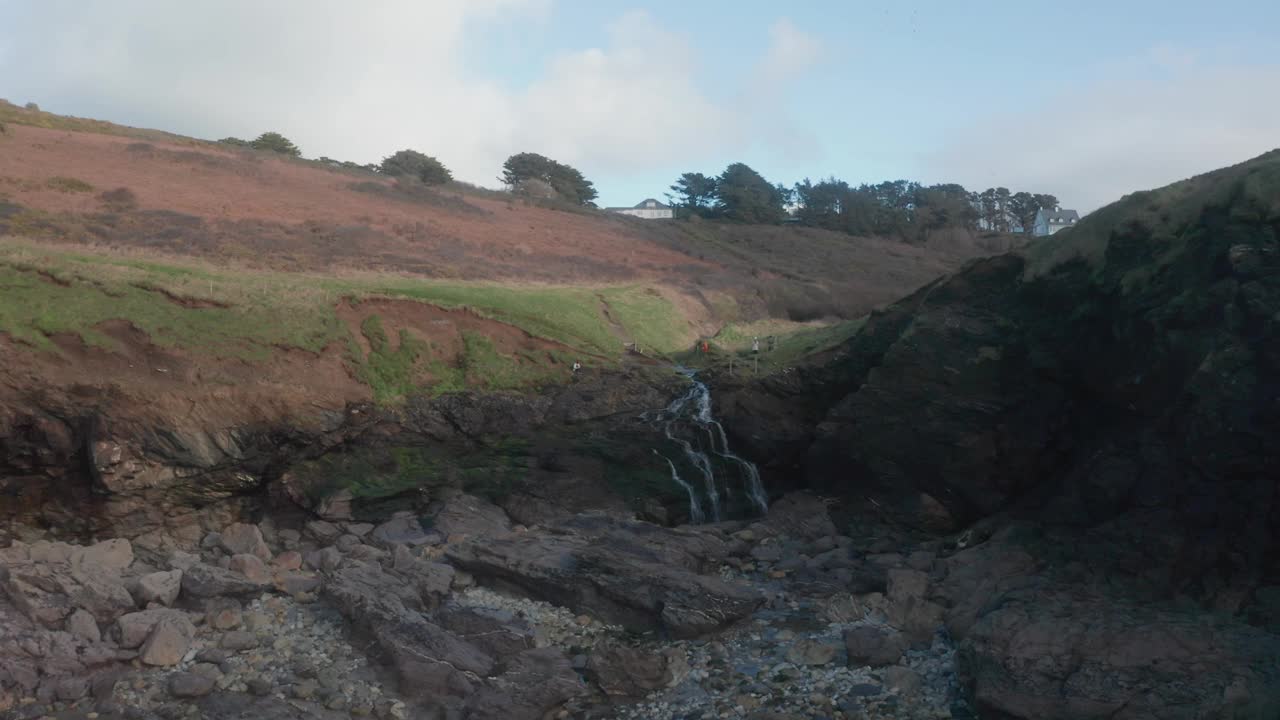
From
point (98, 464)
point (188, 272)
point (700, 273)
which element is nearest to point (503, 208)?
point (700, 273)

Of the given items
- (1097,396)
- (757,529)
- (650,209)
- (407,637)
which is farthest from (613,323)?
(650,209)

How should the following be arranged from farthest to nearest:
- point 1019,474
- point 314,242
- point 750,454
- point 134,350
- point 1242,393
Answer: point 314,242
point 750,454
point 134,350
point 1019,474
point 1242,393

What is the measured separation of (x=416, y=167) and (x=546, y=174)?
34.9 ft

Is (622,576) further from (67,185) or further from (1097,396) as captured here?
(67,185)

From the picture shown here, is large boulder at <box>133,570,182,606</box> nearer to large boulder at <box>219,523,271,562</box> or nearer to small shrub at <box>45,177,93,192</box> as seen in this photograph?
large boulder at <box>219,523,271,562</box>

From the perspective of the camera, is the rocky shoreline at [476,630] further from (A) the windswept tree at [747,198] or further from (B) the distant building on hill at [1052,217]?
(A) the windswept tree at [747,198]

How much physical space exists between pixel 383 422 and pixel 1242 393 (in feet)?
47.3

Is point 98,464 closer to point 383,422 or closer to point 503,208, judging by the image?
point 383,422

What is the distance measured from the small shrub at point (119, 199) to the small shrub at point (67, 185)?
579 millimetres

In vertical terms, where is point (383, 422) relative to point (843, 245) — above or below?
below

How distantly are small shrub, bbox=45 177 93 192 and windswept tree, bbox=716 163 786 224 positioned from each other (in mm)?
35066

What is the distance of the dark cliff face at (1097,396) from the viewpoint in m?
11.7

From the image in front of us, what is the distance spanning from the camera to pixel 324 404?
18.6 m

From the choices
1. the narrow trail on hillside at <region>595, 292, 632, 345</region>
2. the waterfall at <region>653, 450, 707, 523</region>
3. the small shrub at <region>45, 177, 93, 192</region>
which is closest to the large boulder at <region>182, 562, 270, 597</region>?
the waterfall at <region>653, 450, 707, 523</region>
